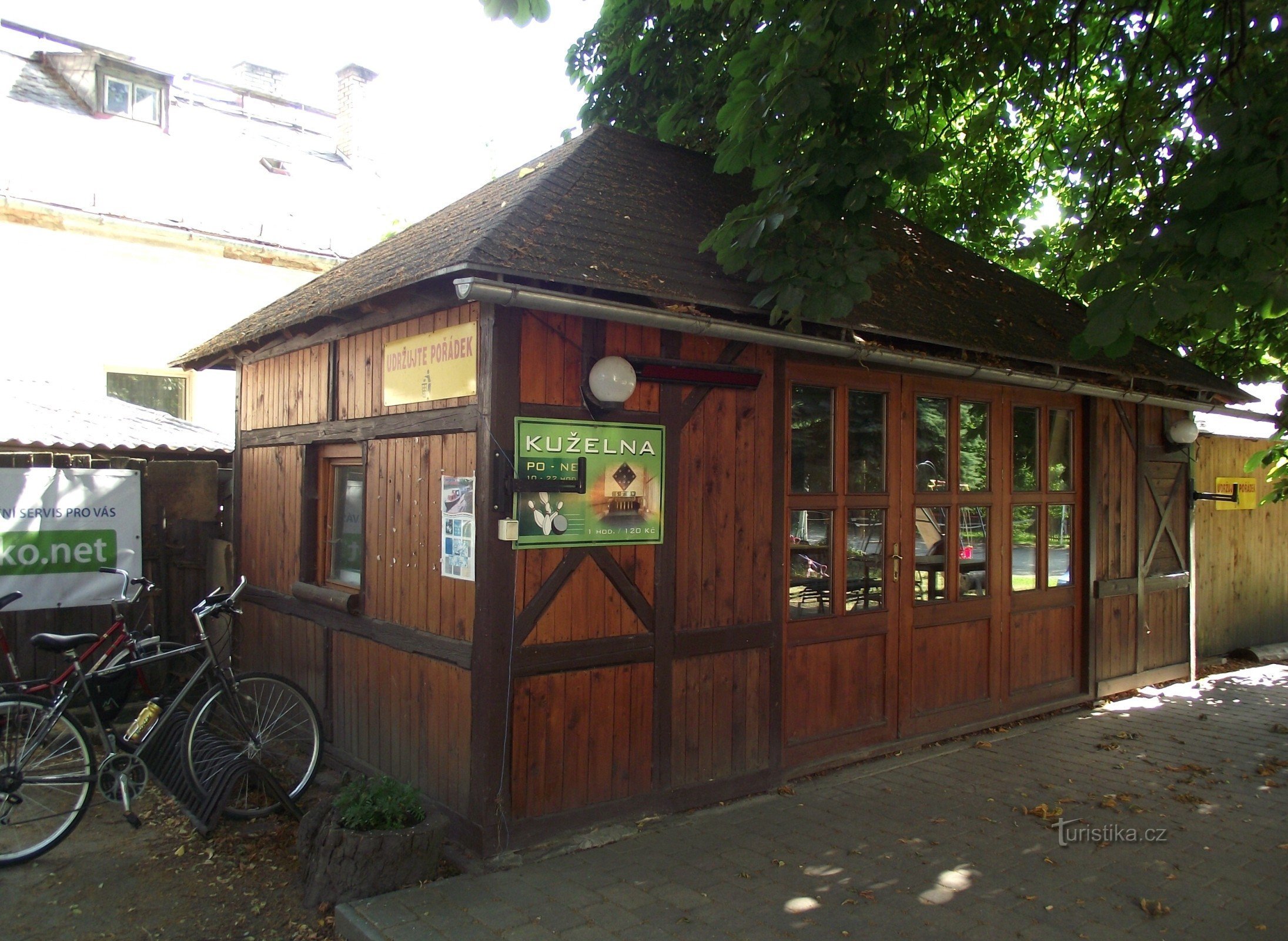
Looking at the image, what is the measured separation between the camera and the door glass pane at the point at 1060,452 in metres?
8.33

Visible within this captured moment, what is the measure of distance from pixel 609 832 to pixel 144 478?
5.77 m

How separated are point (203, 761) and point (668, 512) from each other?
302 centimetres

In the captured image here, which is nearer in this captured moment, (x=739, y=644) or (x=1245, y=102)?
(x=1245, y=102)

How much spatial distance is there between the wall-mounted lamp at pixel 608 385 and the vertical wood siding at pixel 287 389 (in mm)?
2521

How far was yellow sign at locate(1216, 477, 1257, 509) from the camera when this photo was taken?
1099 centimetres

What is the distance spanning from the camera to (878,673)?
6824 mm

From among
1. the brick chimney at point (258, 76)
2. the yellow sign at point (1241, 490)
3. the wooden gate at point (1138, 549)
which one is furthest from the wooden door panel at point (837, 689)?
the brick chimney at point (258, 76)

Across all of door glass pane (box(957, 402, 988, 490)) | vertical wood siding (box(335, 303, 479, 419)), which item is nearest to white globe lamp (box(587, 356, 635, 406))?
vertical wood siding (box(335, 303, 479, 419))

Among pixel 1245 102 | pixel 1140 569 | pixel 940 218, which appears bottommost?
pixel 1140 569

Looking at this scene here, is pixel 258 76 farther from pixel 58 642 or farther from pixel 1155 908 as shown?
pixel 1155 908

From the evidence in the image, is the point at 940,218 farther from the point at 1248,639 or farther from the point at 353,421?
the point at 353,421

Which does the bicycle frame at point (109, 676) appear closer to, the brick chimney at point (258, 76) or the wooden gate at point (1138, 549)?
the wooden gate at point (1138, 549)

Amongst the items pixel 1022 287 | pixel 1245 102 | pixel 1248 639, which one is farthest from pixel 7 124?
pixel 1248 639

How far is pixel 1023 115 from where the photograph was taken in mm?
8992
